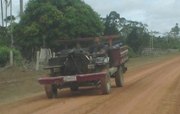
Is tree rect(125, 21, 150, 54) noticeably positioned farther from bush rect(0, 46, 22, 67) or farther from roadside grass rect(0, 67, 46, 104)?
roadside grass rect(0, 67, 46, 104)

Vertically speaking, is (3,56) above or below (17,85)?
above

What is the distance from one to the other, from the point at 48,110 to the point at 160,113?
3315 millimetres

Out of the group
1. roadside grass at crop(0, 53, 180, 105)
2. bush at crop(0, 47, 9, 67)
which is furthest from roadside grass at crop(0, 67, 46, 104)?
bush at crop(0, 47, 9, 67)

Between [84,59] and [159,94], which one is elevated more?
[84,59]

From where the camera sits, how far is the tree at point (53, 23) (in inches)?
1501

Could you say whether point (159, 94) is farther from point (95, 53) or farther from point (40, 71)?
point (40, 71)

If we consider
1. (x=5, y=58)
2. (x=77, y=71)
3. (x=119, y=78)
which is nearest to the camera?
(x=77, y=71)

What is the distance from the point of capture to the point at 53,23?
39.2 m

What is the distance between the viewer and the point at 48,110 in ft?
48.6

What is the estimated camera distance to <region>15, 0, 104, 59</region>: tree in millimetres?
38125

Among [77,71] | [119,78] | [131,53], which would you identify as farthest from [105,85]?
[131,53]

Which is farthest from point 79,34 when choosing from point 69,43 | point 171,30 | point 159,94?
point 171,30

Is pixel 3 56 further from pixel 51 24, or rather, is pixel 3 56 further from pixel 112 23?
pixel 112 23

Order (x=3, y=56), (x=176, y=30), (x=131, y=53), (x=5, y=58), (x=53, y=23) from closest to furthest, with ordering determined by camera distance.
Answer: (x=3, y=56) < (x=5, y=58) < (x=53, y=23) < (x=131, y=53) < (x=176, y=30)
